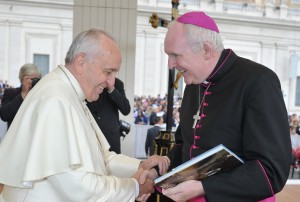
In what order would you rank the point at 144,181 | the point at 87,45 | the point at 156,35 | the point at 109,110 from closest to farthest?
the point at 87,45 < the point at 144,181 < the point at 109,110 < the point at 156,35

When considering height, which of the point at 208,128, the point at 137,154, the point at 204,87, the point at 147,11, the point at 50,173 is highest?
the point at 147,11

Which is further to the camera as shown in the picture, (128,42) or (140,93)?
(140,93)

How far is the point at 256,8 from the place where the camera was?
22.9 metres

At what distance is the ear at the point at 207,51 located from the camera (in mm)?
1755

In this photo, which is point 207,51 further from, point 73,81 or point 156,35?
point 156,35

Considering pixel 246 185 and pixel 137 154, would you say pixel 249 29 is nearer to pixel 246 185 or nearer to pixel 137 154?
pixel 137 154

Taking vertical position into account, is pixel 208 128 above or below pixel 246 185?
above

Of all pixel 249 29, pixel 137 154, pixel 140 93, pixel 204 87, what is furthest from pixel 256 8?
pixel 204 87

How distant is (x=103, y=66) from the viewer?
6.21 feet

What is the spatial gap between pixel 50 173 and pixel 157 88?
19.2 m

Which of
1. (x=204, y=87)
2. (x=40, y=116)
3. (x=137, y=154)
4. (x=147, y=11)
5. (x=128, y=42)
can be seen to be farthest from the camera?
(x=147, y=11)

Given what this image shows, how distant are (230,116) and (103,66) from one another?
0.62 meters

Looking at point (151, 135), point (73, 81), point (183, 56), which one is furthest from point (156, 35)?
point (183, 56)

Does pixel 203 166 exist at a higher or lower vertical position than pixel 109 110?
higher
